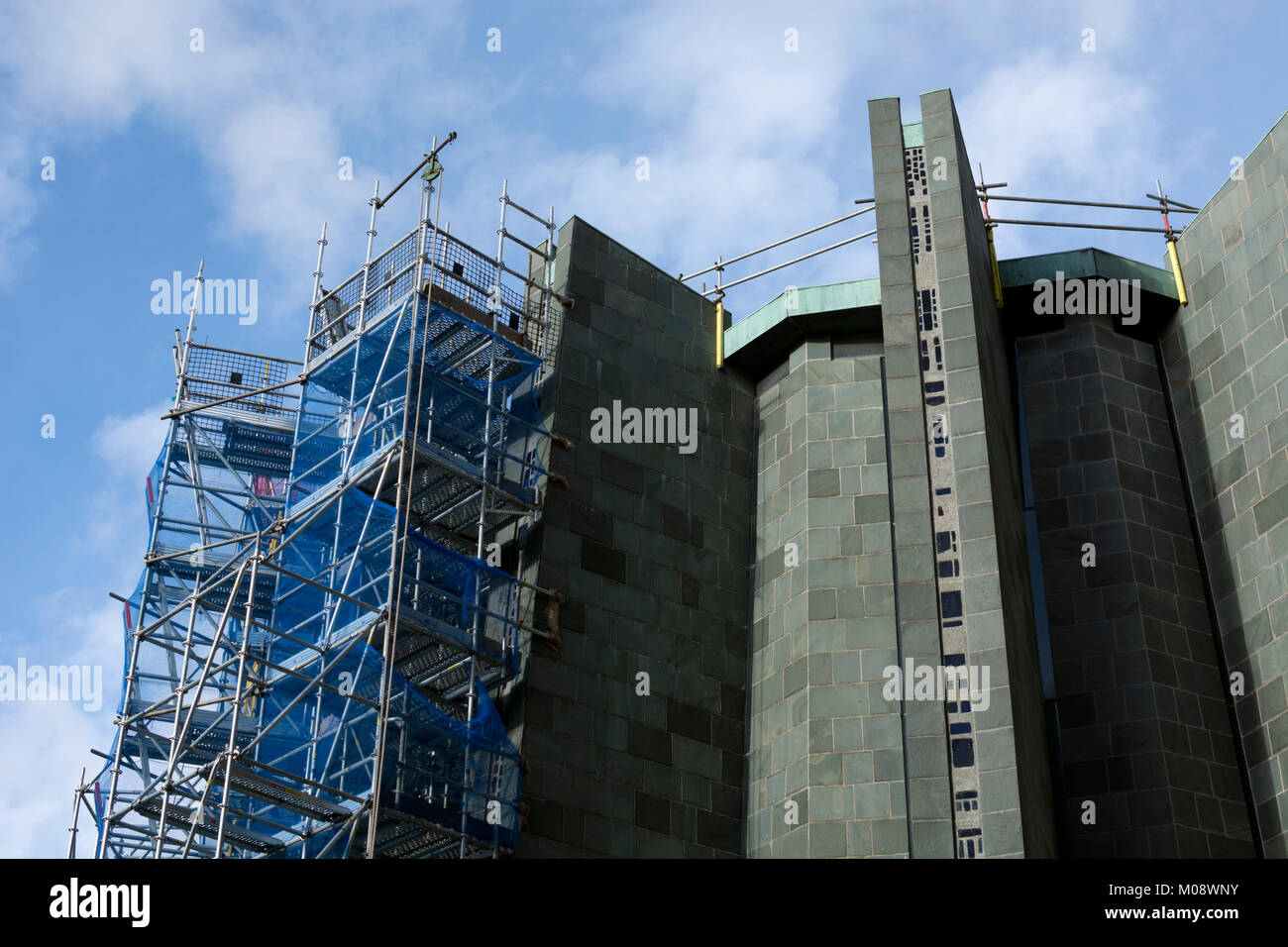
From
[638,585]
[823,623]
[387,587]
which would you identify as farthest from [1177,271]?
[387,587]

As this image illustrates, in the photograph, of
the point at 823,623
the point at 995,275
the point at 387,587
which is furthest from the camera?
the point at 995,275

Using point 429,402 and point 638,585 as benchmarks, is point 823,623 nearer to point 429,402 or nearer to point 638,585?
point 638,585

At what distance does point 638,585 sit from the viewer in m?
34.7

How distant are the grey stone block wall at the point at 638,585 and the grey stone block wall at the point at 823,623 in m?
0.74

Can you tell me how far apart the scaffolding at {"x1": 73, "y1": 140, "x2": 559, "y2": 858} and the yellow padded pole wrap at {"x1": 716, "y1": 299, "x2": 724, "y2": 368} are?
4.39 meters

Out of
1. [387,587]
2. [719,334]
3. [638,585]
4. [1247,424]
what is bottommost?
[387,587]

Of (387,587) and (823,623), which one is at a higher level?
(823,623)

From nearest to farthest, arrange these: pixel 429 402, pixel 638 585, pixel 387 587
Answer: pixel 387 587 < pixel 429 402 < pixel 638 585

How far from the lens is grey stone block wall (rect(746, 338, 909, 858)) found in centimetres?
3159

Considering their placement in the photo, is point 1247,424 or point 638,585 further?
point 1247,424

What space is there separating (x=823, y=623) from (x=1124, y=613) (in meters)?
6.51

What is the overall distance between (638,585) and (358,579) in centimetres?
605

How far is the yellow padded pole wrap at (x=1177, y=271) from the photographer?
1521 inches
